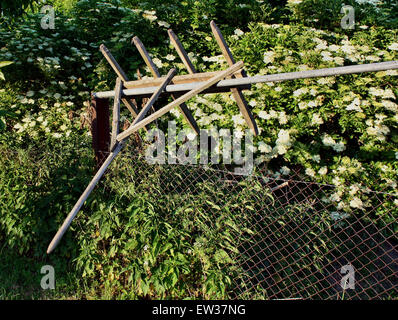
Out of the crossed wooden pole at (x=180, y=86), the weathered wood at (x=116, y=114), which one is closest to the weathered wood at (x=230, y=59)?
the crossed wooden pole at (x=180, y=86)

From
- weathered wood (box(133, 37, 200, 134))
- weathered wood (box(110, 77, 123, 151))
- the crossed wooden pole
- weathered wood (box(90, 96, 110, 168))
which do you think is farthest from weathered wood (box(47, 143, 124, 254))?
weathered wood (box(90, 96, 110, 168))

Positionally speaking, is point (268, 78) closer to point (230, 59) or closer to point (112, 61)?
point (230, 59)

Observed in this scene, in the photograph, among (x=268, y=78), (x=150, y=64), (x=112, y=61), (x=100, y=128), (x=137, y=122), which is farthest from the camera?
(x=100, y=128)

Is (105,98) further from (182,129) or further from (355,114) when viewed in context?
(355,114)

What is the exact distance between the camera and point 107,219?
9.14 feet

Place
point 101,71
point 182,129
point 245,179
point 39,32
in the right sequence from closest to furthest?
point 245,179 < point 182,129 < point 101,71 < point 39,32

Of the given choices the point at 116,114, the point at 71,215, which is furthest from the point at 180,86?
the point at 71,215

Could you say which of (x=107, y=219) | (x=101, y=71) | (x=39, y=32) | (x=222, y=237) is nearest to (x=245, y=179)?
(x=222, y=237)

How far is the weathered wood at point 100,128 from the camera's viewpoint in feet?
10.9

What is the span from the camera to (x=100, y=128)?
3.38m

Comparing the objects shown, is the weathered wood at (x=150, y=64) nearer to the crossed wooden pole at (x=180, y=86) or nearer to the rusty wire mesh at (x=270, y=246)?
the crossed wooden pole at (x=180, y=86)

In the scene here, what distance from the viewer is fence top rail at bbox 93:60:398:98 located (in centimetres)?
184

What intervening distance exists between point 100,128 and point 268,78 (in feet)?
6.29

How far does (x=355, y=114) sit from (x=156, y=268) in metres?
2.53
